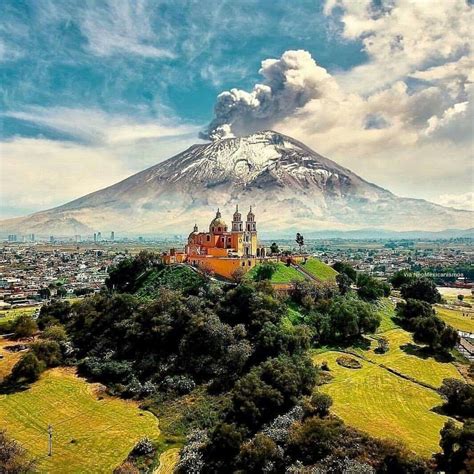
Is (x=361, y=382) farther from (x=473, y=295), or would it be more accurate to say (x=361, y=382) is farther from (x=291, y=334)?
(x=473, y=295)

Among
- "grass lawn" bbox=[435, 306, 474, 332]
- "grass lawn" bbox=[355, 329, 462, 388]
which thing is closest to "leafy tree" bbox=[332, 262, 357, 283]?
"grass lawn" bbox=[435, 306, 474, 332]

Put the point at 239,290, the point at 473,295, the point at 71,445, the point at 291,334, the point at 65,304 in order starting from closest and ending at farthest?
the point at 71,445 → the point at 291,334 → the point at 239,290 → the point at 65,304 → the point at 473,295

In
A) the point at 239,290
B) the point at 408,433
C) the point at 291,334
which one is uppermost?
the point at 239,290

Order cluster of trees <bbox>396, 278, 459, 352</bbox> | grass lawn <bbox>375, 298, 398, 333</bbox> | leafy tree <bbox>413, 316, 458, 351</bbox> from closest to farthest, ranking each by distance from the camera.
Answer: leafy tree <bbox>413, 316, 458, 351</bbox> → cluster of trees <bbox>396, 278, 459, 352</bbox> → grass lawn <bbox>375, 298, 398, 333</bbox>

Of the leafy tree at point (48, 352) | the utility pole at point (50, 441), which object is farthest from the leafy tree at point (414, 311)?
the utility pole at point (50, 441)

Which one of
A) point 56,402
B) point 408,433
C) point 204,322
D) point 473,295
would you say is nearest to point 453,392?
point 408,433

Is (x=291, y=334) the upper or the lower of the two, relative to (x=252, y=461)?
upper

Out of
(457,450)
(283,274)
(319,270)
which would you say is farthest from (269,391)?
(319,270)

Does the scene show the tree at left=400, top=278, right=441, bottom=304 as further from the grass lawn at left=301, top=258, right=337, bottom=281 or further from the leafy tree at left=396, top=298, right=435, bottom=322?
the leafy tree at left=396, top=298, right=435, bottom=322
